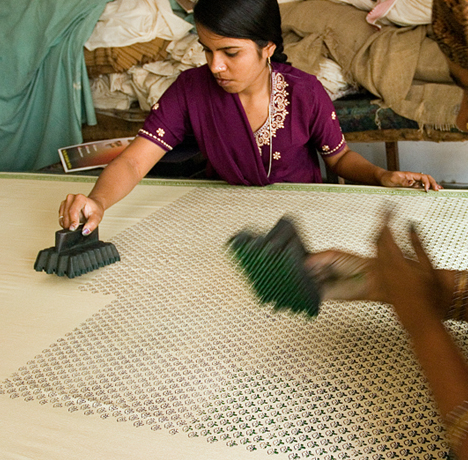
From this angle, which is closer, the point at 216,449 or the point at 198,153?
the point at 216,449

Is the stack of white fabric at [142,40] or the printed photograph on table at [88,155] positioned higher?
the stack of white fabric at [142,40]

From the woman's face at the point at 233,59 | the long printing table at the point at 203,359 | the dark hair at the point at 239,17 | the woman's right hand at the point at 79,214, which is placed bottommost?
the long printing table at the point at 203,359

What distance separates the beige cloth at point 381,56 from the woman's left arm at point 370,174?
3.10ft

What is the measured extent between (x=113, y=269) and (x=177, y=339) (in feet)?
1.06

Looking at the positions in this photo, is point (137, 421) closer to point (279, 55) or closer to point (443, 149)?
point (279, 55)

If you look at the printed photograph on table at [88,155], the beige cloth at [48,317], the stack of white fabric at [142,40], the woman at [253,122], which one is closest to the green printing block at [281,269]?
the beige cloth at [48,317]

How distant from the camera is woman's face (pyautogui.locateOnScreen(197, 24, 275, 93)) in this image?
1.37 m

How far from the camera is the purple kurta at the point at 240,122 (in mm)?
1550

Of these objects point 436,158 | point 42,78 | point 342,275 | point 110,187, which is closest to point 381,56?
point 436,158

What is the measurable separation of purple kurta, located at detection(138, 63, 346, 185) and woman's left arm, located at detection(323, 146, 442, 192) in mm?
41

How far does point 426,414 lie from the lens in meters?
0.66

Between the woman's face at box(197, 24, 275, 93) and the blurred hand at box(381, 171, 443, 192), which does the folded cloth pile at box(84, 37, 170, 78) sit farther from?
the blurred hand at box(381, 171, 443, 192)

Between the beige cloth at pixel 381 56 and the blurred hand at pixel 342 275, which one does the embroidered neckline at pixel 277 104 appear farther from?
the beige cloth at pixel 381 56

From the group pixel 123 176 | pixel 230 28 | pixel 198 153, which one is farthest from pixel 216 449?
pixel 198 153
